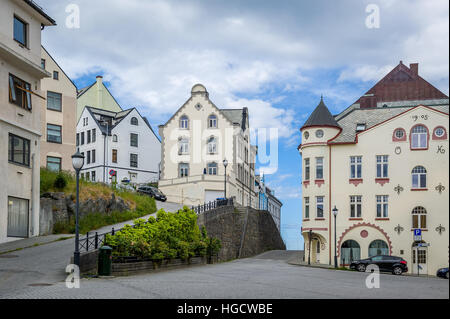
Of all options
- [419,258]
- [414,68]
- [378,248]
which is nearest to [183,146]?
[414,68]

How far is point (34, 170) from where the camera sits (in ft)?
109

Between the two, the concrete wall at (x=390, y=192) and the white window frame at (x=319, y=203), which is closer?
the concrete wall at (x=390, y=192)

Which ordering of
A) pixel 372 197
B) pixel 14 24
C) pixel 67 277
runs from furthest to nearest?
1. pixel 372 197
2. pixel 14 24
3. pixel 67 277

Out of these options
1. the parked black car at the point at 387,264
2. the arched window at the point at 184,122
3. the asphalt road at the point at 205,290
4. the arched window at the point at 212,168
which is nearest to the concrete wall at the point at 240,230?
the arched window at the point at 212,168

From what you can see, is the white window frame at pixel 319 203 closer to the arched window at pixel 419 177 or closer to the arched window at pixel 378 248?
the arched window at pixel 378 248

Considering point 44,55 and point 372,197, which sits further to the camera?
point 44,55

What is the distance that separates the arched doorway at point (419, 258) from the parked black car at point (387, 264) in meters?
5.27

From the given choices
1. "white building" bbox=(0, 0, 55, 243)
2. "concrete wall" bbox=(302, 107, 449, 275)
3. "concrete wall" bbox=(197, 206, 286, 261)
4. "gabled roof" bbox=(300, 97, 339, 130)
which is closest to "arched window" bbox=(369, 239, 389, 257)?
"concrete wall" bbox=(302, 107, 449, 275)

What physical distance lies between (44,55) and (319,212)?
80.4 feet

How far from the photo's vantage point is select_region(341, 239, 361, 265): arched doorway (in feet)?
144

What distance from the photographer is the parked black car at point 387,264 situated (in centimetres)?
3669

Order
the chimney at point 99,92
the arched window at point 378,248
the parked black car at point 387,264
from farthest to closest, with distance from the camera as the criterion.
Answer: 1. the chimney at point 99,92
2. the arched window at point 378,248
3. the parked black car at point 387,264

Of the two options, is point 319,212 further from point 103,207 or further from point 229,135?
point 229,135
